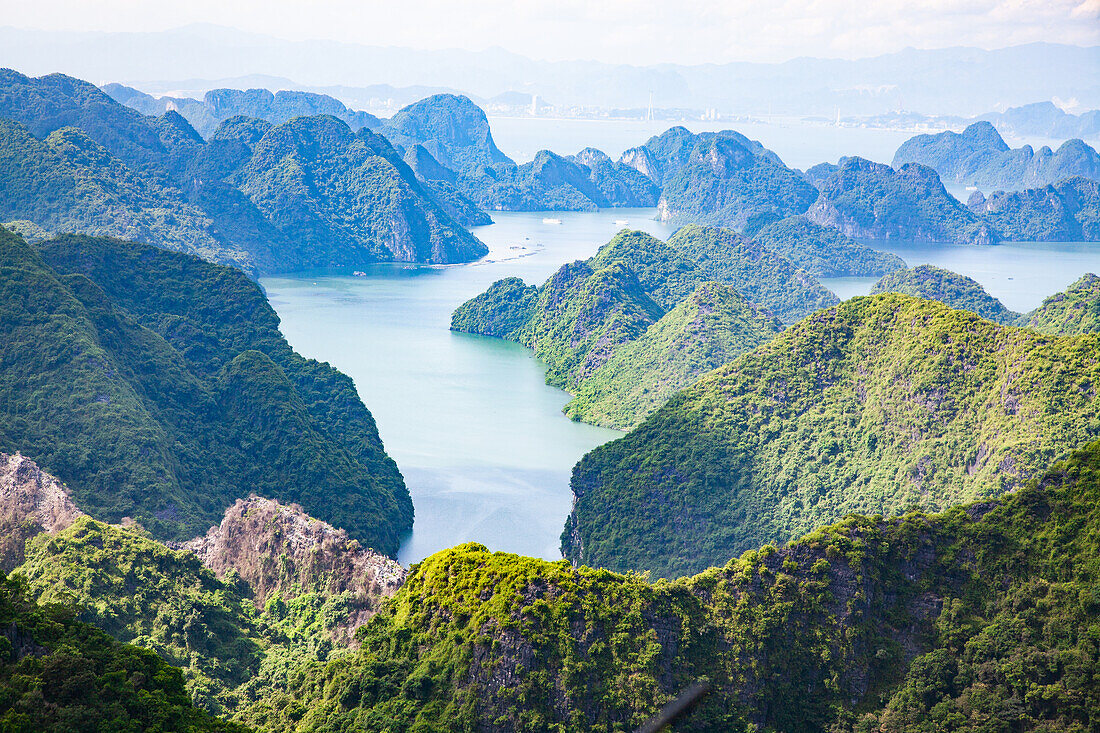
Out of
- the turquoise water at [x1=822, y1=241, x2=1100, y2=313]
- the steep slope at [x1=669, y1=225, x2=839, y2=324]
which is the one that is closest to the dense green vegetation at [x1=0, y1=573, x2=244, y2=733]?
the steep slope at [x1=669, y1=225, x2=839, y2=324]

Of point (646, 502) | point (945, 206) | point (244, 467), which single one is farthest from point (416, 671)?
point (945, 206)

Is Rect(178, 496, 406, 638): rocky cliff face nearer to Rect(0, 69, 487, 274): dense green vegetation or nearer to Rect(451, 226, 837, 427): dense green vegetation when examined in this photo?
Rect(451, 226, 837, 427): dense green vegetation

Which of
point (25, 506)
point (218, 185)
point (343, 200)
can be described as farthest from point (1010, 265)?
point (25, 506)

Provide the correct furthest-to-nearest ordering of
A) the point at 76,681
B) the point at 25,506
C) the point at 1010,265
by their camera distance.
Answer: the point at 1010,265 → the point at 25,506 → the point at 76,681

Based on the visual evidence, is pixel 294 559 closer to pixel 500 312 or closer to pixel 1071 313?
pixel 500 312

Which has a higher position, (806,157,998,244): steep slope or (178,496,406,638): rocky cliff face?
(806,157,998,244): steep slope
